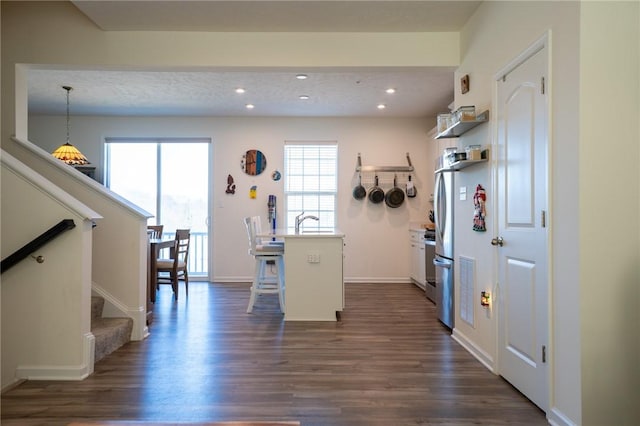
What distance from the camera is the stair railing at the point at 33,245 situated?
100 inches

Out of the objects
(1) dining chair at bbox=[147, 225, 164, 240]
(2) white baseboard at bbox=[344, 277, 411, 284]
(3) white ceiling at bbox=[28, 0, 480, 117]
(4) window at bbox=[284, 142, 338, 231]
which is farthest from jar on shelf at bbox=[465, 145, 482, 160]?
(1) dining chair at bbox=[147, 225, 164, 240]

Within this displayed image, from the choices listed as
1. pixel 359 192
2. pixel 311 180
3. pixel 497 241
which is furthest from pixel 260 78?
pixel 497 241

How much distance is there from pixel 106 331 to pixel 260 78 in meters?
3.12

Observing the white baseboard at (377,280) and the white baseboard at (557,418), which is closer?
the white baseboard at (557,418)

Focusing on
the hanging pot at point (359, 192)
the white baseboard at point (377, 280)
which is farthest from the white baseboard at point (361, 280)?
the hanging pot at point (359, 192)

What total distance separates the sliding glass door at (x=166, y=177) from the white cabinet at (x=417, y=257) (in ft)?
11.3

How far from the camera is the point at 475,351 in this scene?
303cm

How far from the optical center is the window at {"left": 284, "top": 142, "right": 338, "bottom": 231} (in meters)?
6.44

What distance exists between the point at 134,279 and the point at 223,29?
2.41 m

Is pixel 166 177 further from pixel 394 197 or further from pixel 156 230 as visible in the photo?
pixel 394 197

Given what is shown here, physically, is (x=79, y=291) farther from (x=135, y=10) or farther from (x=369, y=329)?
(x=369, y=329)

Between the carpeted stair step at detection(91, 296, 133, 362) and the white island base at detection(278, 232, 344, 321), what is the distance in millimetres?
1527

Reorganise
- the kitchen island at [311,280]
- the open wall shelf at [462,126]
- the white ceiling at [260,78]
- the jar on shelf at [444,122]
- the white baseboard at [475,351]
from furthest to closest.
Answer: the kitchen island at [311,280] → the jar on shelf at [444,122] → the white ceiling at [260,78] → the open wall shelf at [462,126] → the white baseboard at [475,351]

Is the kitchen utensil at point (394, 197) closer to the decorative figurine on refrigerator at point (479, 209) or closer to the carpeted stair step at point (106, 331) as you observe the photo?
the decorative figurine on refrigerator at point (479, 209)
